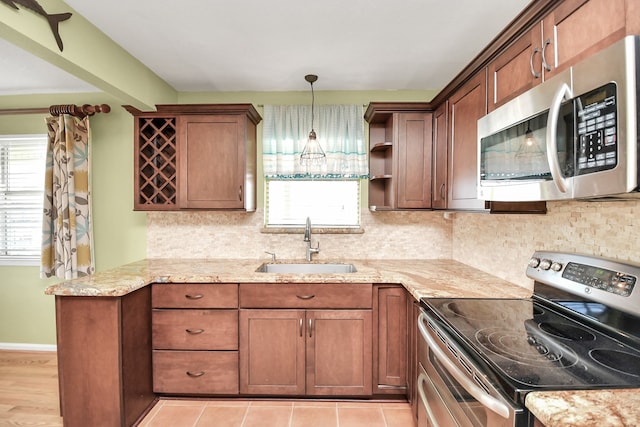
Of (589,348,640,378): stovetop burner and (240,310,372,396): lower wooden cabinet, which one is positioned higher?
(589,348,640,378): stovetop burner

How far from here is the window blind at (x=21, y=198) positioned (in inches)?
118

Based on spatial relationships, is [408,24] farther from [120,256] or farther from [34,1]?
[120,256]

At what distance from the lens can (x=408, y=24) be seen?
1.89 metres

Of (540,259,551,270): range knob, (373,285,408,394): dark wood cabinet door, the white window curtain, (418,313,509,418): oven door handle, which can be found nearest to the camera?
(418,313,509,418): oven door handle

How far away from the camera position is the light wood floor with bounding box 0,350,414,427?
6.57 feet

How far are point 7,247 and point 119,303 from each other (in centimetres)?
215

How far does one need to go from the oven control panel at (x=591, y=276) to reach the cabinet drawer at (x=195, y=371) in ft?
6.08

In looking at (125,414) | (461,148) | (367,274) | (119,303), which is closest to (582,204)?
(461,148)

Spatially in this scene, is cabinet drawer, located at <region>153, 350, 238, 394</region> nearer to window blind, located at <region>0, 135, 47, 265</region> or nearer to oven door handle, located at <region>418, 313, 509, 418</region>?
oven door handle, located at <region>418, 313, 509, 418</region>

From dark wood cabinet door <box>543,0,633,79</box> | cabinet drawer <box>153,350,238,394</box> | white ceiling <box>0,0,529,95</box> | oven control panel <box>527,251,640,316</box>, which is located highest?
white ceiling <box>0,0,529,95</box>

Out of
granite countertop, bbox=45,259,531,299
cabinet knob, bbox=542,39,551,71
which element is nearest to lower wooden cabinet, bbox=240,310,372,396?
granite countertop, bbox=45,259,531,299

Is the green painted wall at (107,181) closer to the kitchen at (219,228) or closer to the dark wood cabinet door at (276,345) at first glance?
the kitchen at (219,228)

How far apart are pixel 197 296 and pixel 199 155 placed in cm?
108

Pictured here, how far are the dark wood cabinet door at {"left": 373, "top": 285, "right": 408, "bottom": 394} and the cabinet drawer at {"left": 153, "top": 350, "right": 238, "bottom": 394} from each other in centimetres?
95
